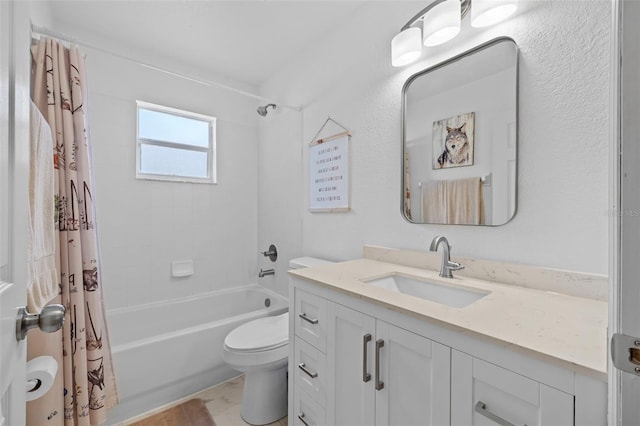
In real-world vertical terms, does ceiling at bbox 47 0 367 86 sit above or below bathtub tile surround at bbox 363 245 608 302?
above

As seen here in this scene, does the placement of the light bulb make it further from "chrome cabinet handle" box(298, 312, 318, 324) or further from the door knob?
the door knob

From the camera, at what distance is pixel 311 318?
1181mm

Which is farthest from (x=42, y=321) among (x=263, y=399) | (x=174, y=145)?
(x=174, y=145)

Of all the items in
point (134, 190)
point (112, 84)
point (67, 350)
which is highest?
point (112, 84)

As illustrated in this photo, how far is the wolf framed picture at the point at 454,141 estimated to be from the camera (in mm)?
1236

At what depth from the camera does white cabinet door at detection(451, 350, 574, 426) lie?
1.90 ft

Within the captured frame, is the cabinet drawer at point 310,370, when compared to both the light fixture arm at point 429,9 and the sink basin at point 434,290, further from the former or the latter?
the light fixture arm at point 429,9

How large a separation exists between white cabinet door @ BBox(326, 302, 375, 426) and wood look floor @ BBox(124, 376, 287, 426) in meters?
0.78

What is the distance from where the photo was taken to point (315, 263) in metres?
1.85

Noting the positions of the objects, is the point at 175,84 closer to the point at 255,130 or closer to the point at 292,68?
the point at 255,130

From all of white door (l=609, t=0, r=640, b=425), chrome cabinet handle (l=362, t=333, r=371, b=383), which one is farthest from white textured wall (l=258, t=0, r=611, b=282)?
chrome cabinet handle (l=362, t=333, r=371, b=383)

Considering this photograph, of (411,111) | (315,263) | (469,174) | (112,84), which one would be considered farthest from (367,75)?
(112,84)

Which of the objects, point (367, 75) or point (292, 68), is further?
point (292, 68)

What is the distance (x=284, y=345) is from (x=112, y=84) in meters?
2.24
